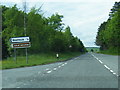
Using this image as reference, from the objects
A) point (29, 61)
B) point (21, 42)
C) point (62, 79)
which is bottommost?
point (29, 61)

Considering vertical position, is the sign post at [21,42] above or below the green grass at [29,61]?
above

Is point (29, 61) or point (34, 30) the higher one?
point (34, 30)

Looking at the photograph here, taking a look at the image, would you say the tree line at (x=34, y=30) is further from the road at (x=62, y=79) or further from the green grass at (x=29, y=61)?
the road at (x=62, y=79)

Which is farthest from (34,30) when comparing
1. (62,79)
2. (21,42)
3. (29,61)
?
(62,79)

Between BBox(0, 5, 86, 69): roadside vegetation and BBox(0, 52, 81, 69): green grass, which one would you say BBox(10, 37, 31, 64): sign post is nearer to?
BBox(0, 52, 81, 69): green grass

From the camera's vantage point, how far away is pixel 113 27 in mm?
69375

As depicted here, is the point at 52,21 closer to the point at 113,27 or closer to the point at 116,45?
the point at 113,27

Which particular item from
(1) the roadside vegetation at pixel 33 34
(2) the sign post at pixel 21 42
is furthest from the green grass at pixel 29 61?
(2) the sign post at pixel 21 42

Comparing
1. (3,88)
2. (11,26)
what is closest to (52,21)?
(11,26)

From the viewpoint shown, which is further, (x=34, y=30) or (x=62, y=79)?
(x=34, y=30)

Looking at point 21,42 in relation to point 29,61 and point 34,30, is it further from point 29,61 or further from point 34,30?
point 34,30

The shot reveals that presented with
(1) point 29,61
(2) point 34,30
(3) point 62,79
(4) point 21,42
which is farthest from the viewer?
(2) point 34,30

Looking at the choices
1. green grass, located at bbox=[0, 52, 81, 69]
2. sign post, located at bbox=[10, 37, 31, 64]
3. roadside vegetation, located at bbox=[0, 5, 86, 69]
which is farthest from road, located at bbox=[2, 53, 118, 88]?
roadside vegetation, located at bbox=[0, 5, 86, 69]

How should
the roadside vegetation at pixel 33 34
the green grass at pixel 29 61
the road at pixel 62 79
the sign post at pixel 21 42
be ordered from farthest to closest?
the roadside vegetation at pixel 33 34
the sign post at pixel 21 42
the green grass at pixel 29 61
the road at pixel 62 79
